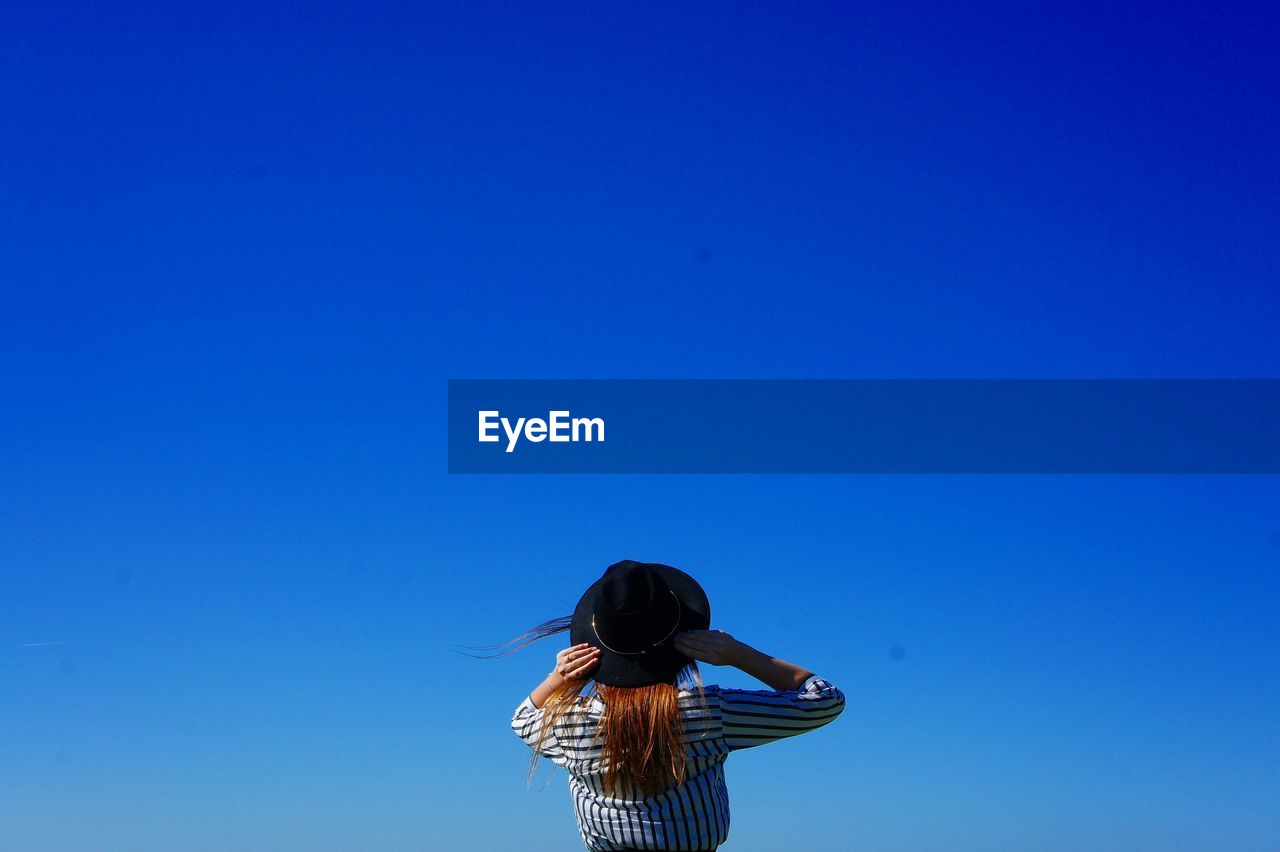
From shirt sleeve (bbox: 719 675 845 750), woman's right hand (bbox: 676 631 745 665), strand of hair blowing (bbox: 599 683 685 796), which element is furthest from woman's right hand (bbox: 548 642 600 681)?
shirt sleeve (bbox: 719 675 845 750)

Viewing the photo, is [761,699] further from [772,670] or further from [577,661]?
[577,661]

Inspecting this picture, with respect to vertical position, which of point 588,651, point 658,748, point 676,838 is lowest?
point 676,838

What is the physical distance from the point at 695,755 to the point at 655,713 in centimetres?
25

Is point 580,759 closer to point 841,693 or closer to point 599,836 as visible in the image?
point 599,836

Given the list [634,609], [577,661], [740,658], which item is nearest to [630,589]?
[634,609]

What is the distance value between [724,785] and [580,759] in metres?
0.64

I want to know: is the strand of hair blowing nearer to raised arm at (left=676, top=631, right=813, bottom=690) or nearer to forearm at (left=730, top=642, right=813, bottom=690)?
raised arm at (left=676, top=631, right=813, bottom=690)

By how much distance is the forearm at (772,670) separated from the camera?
575 centimetres

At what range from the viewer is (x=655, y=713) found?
18.1ft

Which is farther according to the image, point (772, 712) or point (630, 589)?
point (630, 589)

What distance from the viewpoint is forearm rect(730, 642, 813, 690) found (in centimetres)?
575

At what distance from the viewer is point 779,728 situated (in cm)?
566

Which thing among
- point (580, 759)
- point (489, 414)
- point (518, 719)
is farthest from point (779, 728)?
point (489, 414)

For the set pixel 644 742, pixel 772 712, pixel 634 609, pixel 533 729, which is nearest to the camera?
pixel 644 742
